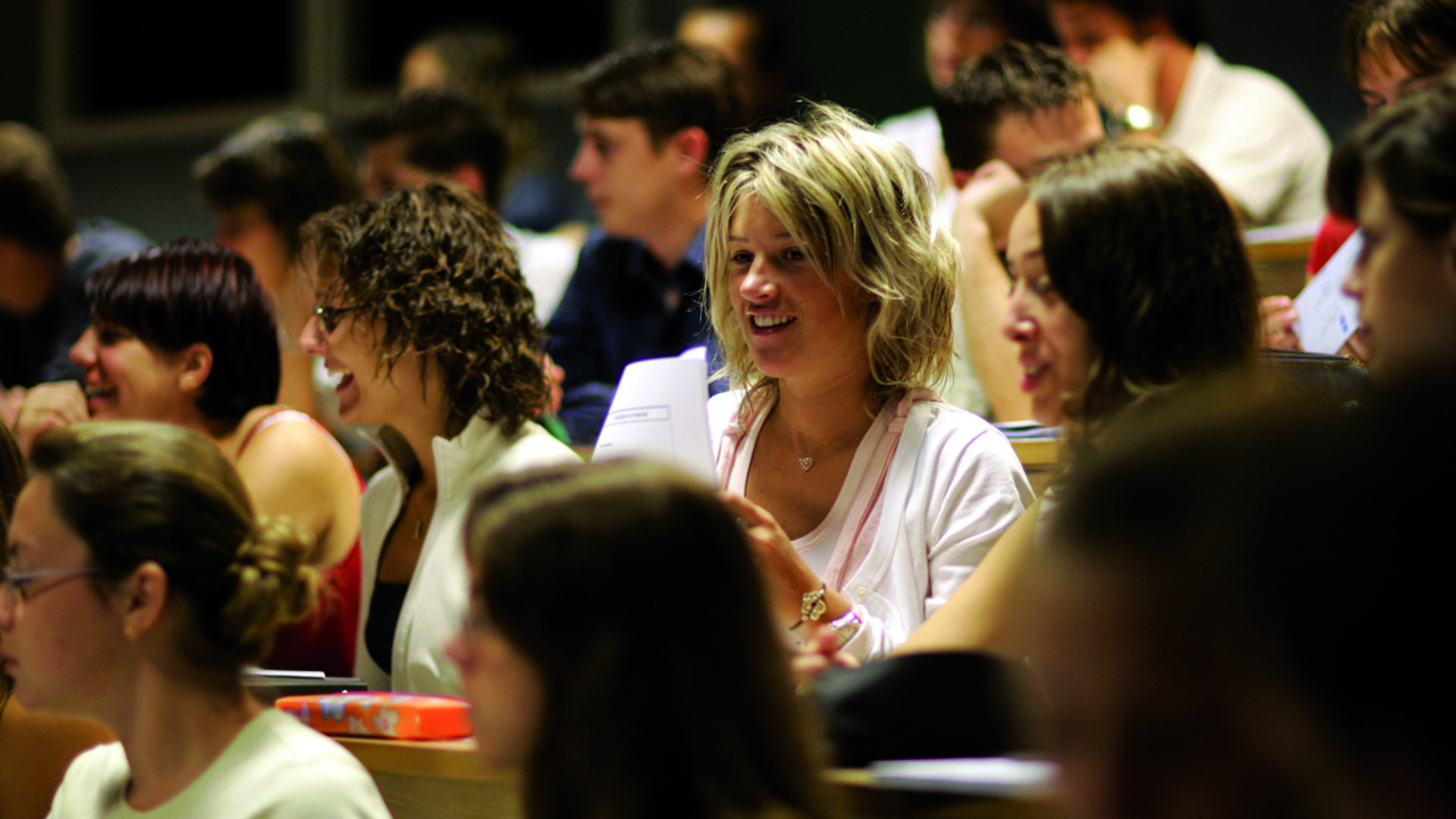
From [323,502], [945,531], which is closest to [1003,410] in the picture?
[945,531]

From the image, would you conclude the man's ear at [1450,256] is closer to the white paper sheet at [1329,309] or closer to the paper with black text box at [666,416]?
the white paper sheet at [1329,309]

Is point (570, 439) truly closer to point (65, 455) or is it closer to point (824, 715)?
point (65, 455)

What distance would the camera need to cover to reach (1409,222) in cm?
129

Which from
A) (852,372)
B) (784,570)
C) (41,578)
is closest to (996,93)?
(852,372)

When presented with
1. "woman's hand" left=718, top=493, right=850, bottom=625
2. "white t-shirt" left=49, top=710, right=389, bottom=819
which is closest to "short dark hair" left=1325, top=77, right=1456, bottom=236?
"woman's hand" left=718, top=493, right=850, bottom=625

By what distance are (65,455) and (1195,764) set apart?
1217mm

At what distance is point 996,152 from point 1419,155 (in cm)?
150

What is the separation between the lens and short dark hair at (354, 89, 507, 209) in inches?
145

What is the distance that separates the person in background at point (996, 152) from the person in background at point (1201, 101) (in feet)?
1.31

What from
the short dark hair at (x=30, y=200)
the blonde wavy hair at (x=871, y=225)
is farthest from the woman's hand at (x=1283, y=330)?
the short dark hair at (x=30, y=200)

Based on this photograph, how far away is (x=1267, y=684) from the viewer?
543 millimetres

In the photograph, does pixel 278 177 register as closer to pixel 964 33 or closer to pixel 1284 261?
pixel 964 33

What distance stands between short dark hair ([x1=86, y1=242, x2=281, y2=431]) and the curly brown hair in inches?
11.4

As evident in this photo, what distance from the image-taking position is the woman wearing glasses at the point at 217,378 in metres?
2.37
